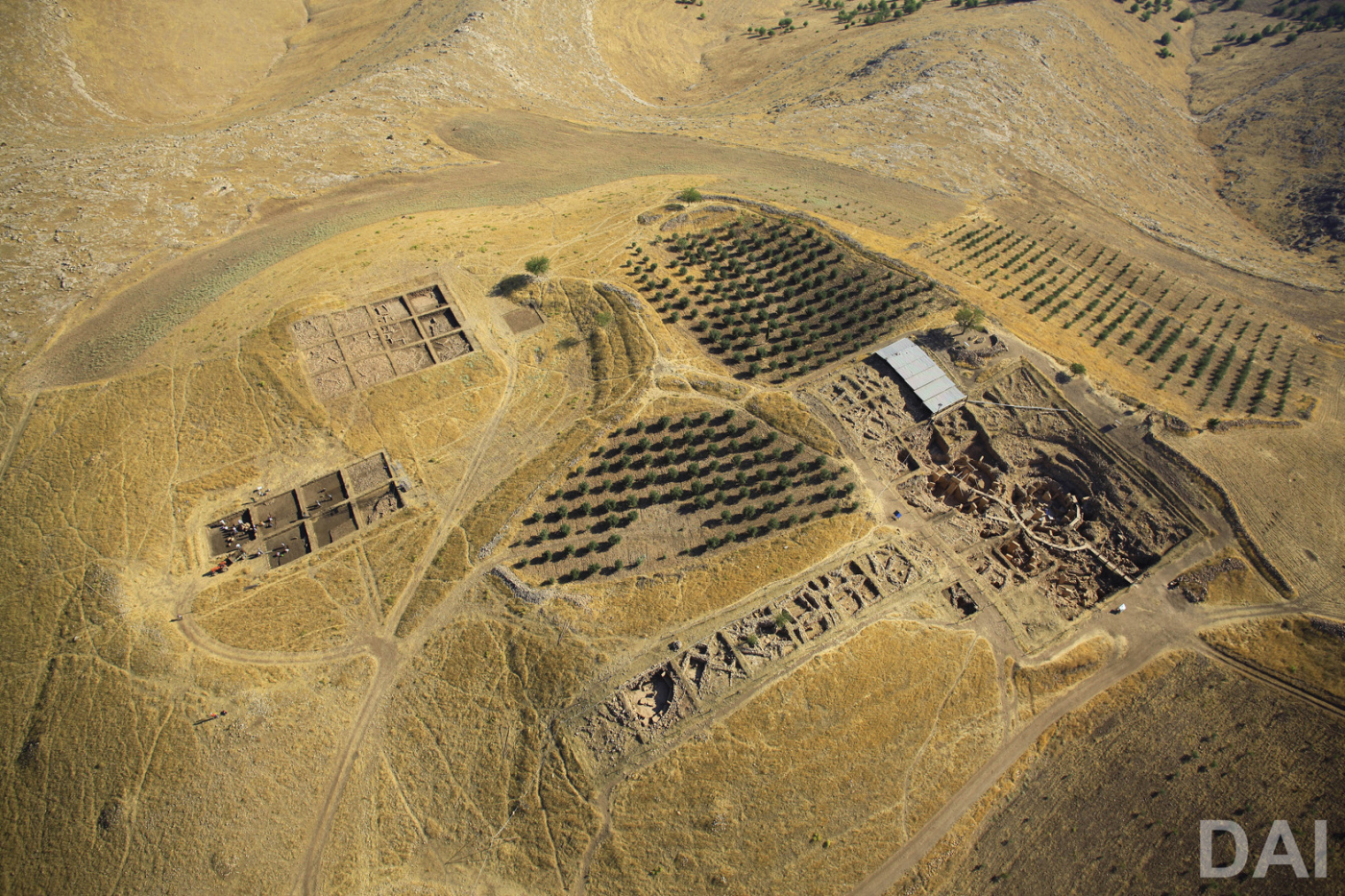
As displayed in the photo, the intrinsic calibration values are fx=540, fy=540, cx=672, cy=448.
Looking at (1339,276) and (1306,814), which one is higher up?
(1339,276)

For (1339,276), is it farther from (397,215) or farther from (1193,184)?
(397,215)

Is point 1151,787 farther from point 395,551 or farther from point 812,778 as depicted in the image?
point 395,551

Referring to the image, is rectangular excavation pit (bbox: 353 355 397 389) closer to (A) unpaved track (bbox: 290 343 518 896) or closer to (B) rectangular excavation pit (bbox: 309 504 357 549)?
(A) unpaved track (bbox: 290 343 518 896)

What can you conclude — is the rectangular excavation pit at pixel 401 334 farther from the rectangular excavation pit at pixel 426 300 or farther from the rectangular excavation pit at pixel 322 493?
the rectangular excavation pit at pixel 322 493

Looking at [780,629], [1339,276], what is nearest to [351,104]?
[780,629]

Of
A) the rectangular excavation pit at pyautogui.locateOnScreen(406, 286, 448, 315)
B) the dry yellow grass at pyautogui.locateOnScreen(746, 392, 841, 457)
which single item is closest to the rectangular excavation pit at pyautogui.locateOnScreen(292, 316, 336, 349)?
the rectangular excavation pit at pyautogui.locateOnScreen(406, 286, 448, 315)
